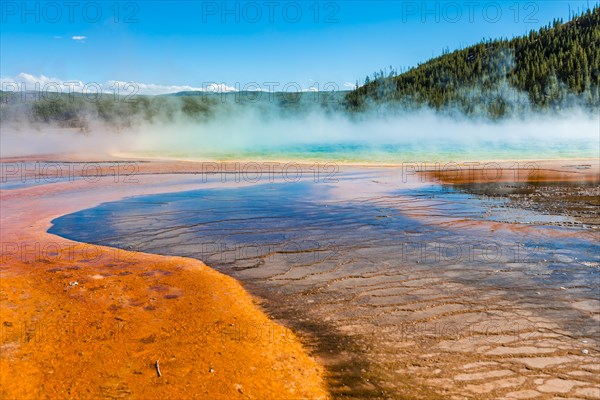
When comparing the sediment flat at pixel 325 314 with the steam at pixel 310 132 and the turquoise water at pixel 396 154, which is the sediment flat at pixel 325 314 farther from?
the steam at pixel 310 132

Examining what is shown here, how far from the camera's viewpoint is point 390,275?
6.30 meters

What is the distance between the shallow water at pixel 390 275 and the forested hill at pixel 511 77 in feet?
220

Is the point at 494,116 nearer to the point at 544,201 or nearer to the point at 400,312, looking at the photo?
the point at 544,201

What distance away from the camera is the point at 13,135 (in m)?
53.2

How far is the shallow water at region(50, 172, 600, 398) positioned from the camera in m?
4.26

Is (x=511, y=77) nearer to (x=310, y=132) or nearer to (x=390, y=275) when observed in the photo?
(x=310, y=132)

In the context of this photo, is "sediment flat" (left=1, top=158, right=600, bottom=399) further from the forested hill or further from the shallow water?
the forested hill

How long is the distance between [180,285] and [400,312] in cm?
291

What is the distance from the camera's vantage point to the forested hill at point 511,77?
69.8m

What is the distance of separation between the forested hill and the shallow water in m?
67.1

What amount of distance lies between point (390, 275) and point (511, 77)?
81872 millimetres

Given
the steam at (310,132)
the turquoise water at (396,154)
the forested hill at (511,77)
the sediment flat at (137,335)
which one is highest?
the forested hill at (511,77)

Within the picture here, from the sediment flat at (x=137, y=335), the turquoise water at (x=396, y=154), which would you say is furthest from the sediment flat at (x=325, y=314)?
the turquoise water at (x=396, y=154)

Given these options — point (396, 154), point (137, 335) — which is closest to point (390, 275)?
point (137, 335)
